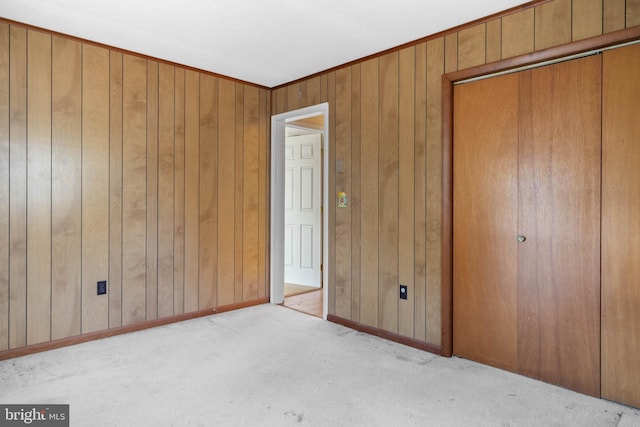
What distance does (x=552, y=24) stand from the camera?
7.84ft

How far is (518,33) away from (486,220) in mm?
1260

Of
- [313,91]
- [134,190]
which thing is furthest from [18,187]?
[313,91]

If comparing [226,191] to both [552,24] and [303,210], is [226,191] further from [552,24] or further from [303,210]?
[552,24]

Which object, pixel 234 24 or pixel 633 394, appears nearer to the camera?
pixel 633 394

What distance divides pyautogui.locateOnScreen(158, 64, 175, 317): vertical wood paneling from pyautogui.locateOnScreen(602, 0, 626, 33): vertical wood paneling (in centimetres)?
332

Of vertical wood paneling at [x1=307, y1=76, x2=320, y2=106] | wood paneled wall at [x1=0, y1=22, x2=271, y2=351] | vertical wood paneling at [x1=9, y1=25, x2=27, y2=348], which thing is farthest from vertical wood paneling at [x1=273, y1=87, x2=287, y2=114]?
vertical wood paneling at [x1=9, y1=25, x2=27, y2=348]

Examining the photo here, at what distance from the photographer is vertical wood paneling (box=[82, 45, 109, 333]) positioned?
123 inches

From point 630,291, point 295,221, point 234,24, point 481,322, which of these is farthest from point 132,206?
point 630,291

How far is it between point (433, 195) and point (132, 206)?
8.40ft

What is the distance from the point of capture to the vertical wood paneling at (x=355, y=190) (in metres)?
3.50

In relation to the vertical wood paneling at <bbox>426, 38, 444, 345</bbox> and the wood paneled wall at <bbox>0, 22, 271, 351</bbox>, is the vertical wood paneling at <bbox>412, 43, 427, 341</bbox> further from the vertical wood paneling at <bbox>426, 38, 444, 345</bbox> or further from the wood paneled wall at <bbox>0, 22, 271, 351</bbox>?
the wood paneled wall at <bbox>0, 22, 271, 351</bbox>

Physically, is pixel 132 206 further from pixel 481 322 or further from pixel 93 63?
pixel 481 322

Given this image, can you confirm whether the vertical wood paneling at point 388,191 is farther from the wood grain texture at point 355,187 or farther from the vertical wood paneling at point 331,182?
the vertical wood paneling at point 331,182

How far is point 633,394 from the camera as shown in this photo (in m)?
2.16
